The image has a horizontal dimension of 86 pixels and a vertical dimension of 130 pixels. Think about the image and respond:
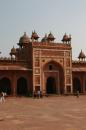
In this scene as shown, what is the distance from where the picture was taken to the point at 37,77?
3136 centimetres

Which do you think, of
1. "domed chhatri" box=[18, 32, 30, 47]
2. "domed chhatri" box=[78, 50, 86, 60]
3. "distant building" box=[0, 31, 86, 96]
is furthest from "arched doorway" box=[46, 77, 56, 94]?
"domed chhatri" box=[78, 50, 86, 60]

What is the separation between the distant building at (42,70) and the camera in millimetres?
30812

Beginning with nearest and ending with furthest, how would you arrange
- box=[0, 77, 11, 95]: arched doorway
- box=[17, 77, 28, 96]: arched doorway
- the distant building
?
the distant building
box=[0, 77, 11, 95]: arched doorway
box=[17, 77, 28, 96]: arched doorway

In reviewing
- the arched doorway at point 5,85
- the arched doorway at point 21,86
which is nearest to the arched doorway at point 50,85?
the arched doorway at point 21,86

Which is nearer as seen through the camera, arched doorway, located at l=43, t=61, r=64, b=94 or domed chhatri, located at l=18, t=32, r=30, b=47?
arched doorway, located at l=43, t=61, r=64, b=94

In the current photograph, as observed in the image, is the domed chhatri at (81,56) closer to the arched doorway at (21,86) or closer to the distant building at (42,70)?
the distant building at (42,70)

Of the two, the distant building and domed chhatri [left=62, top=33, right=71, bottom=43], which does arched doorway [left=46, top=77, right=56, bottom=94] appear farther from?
domed chhatri [left=62, top=33, right=71, bottom=43]

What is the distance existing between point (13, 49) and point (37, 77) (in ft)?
40.9

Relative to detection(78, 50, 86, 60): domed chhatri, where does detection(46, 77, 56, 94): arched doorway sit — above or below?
below

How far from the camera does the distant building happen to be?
30.8 m

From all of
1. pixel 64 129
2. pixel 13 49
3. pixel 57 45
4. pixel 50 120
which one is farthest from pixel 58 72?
pixel 64 129

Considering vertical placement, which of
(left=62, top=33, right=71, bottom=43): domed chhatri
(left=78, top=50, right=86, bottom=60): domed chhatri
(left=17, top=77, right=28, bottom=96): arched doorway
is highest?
(left=62, top=33, right=71, bottom=43): domed chhatri

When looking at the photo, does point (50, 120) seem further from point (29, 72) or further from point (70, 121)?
point (29, 72)

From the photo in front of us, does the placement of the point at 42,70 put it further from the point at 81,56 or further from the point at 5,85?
the point at 81,56
